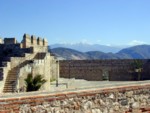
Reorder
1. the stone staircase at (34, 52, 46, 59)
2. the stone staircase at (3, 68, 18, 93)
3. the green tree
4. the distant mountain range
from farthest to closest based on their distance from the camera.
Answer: the distant mountain range → the stone staircase at (34, 52, 46, 59) → the green tree → the stone staircase at (3, 68, 18, 93)

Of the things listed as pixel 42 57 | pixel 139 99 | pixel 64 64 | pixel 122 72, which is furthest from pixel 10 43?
pixel 139 99

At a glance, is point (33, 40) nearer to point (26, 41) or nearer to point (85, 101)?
point (26, 41)

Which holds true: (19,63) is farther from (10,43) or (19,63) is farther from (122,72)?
(122,72)

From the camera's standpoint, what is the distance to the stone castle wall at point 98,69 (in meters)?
37.9

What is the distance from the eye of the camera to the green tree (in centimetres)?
2375

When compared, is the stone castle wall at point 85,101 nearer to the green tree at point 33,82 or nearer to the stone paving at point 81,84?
the stone paving at point 81,84

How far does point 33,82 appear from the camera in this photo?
24203 mm

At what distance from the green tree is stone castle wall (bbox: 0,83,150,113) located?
546 inches

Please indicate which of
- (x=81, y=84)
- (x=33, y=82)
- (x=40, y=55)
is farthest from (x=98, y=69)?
(x=33, y=82)

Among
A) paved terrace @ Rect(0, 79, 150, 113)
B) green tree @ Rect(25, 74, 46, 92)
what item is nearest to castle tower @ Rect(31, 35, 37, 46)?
green tree @ Rect(25, 74, 46, 92)

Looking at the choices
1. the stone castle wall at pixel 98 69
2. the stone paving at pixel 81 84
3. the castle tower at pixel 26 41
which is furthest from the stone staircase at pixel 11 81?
the stone castle wall at pixel 98 69

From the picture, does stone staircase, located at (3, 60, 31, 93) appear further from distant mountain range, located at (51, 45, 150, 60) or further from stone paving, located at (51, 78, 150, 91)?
distant mountain range, located at (51, 45, 150, 60)

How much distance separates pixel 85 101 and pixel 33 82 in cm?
1513

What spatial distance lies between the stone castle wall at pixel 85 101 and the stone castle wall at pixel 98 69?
89.8 feet
